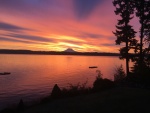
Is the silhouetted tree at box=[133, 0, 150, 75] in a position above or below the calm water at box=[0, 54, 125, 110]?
above

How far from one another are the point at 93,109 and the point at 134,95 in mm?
4966

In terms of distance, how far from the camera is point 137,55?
108 feet

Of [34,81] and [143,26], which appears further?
[34,81]

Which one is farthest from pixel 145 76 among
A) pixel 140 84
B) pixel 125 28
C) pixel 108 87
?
pixel 125 28

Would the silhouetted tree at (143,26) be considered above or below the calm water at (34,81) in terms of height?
above

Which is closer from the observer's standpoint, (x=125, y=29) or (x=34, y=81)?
(x=125, y=29)

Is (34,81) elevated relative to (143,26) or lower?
lower

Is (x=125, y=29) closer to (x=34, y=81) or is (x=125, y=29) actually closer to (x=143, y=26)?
(x=143, y=26)

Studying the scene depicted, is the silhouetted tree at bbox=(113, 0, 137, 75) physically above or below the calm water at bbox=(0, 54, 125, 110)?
above

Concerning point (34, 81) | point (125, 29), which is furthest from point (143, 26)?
point (34, 81)

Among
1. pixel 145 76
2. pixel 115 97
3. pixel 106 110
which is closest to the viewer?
pixel 106 110

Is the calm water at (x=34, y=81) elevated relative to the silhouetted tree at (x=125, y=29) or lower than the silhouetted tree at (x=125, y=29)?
lower

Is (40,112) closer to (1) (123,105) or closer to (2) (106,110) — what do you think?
(2) (106,110)

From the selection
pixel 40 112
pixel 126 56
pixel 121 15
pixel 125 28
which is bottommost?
pixel 40 112
